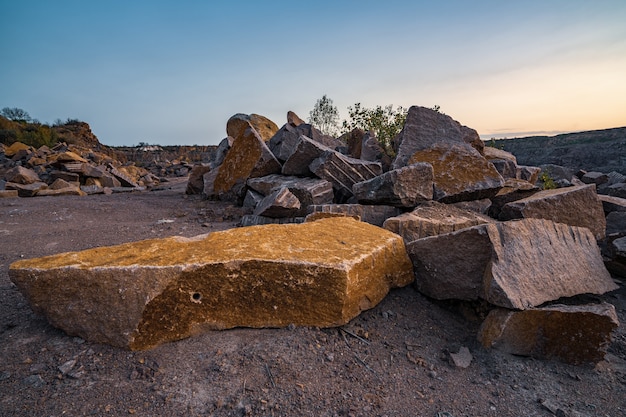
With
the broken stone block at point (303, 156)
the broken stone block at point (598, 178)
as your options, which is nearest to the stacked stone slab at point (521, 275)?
the broken stone block at point (303, 156)

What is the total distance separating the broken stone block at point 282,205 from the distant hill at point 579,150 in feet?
41.3

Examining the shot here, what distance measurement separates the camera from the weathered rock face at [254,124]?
9.77 metres

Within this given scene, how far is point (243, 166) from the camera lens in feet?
21.1

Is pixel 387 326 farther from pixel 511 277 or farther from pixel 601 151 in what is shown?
pixel 601 151

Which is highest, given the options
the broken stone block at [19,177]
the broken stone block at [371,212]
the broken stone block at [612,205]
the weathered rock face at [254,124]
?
the weathered rock face at [254,124]

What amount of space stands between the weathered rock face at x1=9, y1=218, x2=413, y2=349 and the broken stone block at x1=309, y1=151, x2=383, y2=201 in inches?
109

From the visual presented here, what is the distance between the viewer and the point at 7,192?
24.5ft

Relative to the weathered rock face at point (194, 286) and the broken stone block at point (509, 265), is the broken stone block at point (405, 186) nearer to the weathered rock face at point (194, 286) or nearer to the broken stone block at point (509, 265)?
the broken stone block at point (509, 265)

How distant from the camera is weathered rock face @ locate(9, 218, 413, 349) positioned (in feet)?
6.15

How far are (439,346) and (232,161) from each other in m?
5.29

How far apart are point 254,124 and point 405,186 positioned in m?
7.18

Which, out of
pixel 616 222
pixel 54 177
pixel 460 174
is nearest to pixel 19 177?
pixel 54 177

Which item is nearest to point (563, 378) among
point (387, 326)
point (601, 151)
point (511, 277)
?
point (511, 277)

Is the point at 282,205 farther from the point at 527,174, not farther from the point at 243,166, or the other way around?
the point at 527,174
